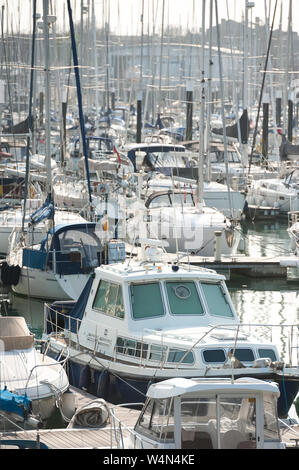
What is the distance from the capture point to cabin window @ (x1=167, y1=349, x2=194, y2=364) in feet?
57.0

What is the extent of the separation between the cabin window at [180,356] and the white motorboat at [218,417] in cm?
423

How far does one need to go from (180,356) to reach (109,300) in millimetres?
2345

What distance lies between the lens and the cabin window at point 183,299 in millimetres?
18828

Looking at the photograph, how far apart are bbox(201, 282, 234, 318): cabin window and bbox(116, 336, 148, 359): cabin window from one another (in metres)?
1.56

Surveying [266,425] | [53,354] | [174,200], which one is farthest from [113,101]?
[266,425]

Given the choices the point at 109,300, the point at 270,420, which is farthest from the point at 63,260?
the point at 270,420

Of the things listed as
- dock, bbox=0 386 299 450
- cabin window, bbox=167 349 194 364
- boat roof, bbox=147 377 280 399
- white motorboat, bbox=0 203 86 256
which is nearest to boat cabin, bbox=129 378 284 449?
boat roof, bbox=147 377 280 399

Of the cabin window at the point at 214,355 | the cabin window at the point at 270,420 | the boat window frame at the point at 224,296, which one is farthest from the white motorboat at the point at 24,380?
the cabin window at the point at 270,420

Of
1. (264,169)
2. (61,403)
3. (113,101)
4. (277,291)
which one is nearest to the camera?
(61,403)

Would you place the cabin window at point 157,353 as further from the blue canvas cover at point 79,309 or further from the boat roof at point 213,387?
the boat roof at point 213,387

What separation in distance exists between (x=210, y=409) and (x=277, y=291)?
18021 millimetres

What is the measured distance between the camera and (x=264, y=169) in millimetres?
51031

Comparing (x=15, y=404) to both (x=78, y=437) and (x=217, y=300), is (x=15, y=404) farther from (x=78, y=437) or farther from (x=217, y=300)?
(x=217, y=300)

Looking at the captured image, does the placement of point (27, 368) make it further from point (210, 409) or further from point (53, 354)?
point (210, 409)
